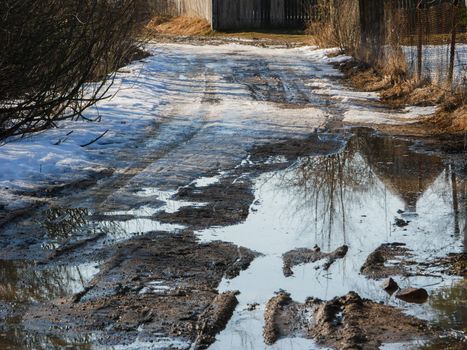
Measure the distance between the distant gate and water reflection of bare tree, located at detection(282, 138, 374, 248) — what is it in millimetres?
27429

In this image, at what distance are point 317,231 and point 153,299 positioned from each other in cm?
245

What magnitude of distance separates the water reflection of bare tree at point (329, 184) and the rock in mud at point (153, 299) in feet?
4.39

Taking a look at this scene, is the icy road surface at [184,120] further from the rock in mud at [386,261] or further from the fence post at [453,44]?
the rock in mud at [386,261]

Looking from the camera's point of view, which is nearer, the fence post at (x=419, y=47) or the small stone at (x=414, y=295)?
the small stone at (x=414, y=295)

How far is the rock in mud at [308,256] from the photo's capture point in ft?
25.1

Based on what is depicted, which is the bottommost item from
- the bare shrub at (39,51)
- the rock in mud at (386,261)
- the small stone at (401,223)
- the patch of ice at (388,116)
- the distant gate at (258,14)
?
the patch of ice at (388,116)

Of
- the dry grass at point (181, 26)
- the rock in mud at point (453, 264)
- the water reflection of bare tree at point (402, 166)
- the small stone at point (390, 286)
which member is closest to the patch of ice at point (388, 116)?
the water reflection of bare tree at point (402, 166)

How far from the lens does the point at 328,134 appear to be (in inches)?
555

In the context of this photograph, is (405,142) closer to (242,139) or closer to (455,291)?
(242,139)

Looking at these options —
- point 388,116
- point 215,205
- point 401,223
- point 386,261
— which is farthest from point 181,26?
point 386,261

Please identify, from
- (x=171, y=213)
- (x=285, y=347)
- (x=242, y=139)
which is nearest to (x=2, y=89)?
(x=171, y=213)

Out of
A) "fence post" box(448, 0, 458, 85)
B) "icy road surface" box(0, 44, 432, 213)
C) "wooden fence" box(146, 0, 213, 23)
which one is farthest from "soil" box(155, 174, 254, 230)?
"wooden fence" box(146, 0, 213, 23)

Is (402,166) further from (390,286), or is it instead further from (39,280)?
(39,280)

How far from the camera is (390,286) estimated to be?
6.89m
